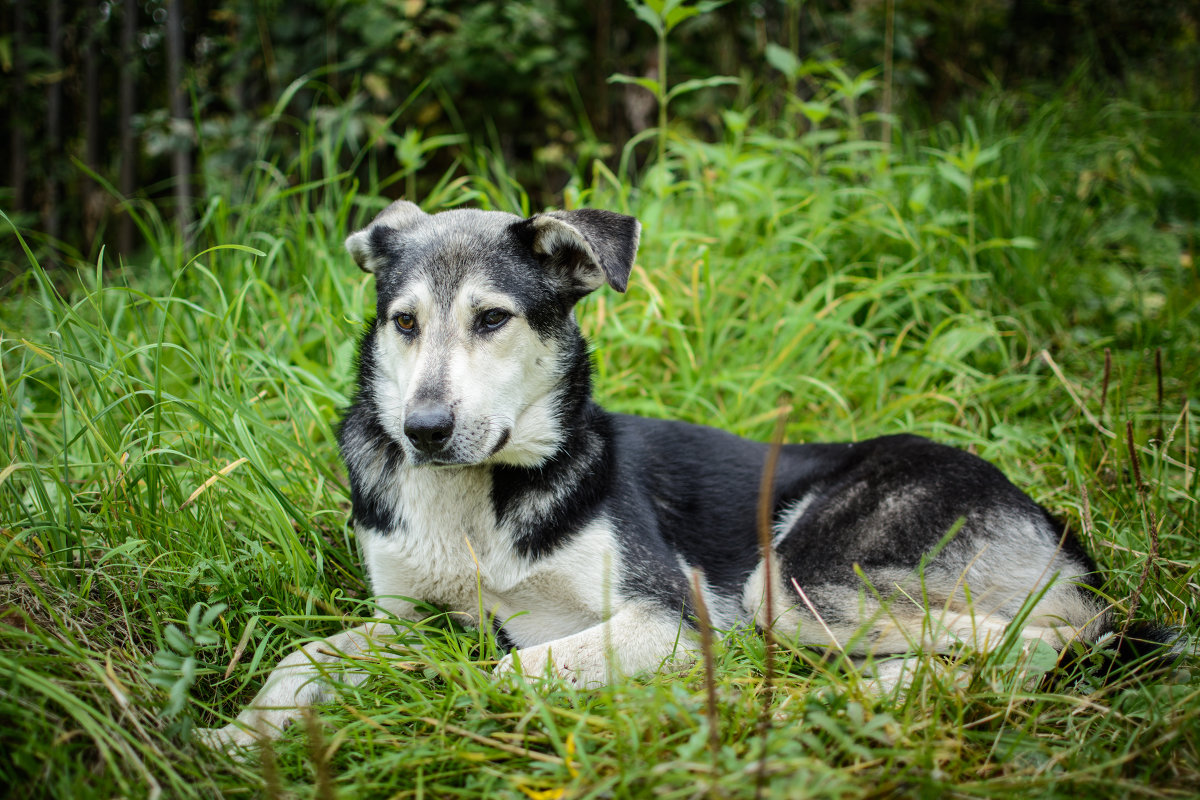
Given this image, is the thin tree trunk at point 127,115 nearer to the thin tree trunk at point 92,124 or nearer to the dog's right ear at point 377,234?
the thin tree trunk at point 92,124

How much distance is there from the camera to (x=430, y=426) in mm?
2109

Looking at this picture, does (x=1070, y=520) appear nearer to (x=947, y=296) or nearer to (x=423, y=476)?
(x=947, y=296)

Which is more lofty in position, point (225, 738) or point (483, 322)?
point (483, 322)

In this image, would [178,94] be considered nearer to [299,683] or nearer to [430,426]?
[430,426]

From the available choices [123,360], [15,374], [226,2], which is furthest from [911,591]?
[226,2]

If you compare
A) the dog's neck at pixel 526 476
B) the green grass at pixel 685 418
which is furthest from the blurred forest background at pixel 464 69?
the dog's neck at pixel 526 476

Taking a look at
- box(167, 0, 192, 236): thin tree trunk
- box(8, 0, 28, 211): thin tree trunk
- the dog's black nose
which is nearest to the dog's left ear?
the dog's black nose

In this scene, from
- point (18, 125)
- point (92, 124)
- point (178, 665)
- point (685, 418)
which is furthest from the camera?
point (92, 124)

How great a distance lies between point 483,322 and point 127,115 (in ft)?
24.0

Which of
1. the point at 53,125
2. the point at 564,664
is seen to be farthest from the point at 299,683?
the point at 53,125

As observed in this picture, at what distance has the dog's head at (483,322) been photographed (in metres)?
2.25

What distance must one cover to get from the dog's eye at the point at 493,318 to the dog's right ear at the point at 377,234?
0.59 metres

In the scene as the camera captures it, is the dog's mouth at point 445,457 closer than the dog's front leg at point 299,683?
No

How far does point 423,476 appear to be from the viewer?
252cm
